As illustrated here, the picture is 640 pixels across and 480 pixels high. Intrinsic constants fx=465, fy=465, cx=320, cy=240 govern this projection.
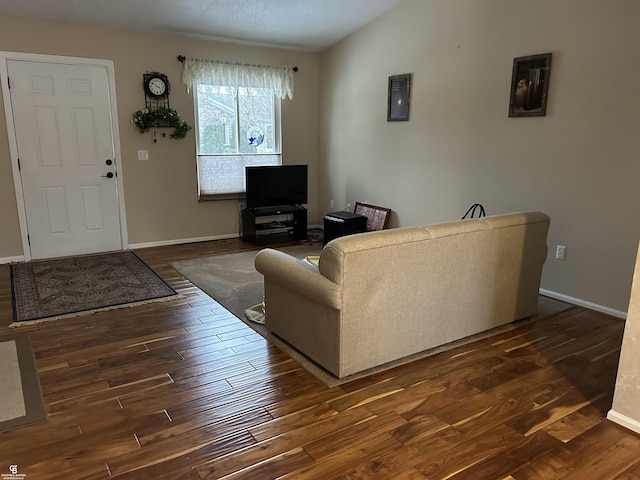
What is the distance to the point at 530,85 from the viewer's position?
154 inches

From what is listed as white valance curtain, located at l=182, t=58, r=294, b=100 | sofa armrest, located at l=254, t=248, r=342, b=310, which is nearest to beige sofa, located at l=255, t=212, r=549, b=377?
sofa armrest, located at l=254, t=248, r=342, b=310

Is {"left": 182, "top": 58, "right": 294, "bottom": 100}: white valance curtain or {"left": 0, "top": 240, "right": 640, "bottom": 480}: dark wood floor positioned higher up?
{"left": 182, "top": 58, "right": 294, "bottom": 100}: white valance curtain

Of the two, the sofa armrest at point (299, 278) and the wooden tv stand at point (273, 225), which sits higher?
the sofa armrest at point (299, 278)

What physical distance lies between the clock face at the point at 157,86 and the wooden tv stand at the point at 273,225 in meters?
1.71

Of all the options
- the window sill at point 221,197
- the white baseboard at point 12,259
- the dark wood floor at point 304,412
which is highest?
the window sill at point 221,197

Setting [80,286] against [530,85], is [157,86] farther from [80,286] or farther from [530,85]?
[530,85]

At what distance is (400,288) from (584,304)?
6.63ft

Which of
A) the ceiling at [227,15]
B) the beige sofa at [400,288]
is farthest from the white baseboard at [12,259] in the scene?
the beige sofa at [400,288]

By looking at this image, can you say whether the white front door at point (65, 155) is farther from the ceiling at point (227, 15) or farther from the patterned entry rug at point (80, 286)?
the ceiling at point (227, 15)

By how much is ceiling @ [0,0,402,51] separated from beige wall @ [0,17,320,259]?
152 millimetres

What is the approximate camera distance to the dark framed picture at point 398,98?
16.8 ft

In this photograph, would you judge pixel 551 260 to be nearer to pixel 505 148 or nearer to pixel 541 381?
pixel 505 148

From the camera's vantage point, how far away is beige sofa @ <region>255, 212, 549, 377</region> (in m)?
2.48

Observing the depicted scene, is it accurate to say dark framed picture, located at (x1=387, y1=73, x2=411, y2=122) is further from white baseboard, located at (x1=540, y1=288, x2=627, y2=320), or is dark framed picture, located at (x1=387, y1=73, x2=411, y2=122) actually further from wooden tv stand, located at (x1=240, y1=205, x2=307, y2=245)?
white baseboard, located at (x1=540, y1=288, x2=627, y2=320)
